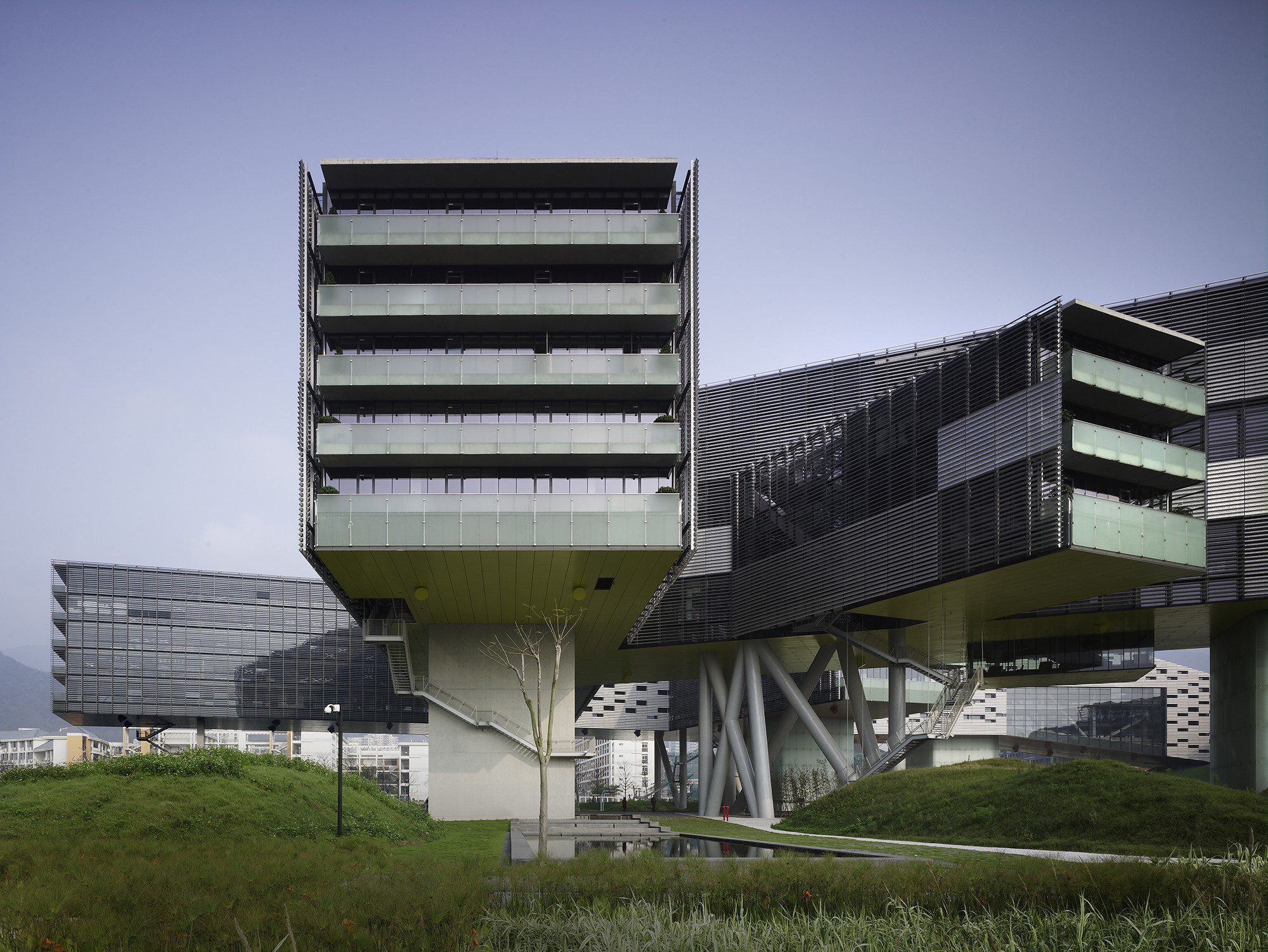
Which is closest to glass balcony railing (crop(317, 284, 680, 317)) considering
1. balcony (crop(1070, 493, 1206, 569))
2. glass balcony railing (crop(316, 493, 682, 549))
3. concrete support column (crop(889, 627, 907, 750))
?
glass balcony railing (crop(316, 493, 682, 549))

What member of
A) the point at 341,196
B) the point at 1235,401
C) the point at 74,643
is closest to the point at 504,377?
the point at 341,196

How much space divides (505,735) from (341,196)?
2161cm

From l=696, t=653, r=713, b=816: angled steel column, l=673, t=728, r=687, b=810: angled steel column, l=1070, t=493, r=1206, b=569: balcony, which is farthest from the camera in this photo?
l=673, t=728, r=687, b=810: angled steel column

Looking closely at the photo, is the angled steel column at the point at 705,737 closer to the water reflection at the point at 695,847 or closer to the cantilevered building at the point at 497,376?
the cantilevered building at the point at 497,376

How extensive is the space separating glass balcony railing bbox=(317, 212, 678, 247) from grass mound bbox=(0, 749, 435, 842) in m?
17.4

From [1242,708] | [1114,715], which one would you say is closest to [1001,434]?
[1242,708]

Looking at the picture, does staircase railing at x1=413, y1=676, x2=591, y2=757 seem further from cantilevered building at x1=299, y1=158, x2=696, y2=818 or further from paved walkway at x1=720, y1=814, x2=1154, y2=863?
paved walkway at x1=720, y1=814, x2=1154, y2=863

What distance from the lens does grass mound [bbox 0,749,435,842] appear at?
79.7 feet

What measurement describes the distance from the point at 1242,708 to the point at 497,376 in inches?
1135

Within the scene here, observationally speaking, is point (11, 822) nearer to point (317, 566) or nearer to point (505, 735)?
point (317, 566)

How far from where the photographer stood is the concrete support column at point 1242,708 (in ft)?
129

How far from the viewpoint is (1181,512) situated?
35.5 meters

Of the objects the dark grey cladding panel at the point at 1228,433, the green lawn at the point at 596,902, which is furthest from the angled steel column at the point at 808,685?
A: the green lawn at the point at 596,902

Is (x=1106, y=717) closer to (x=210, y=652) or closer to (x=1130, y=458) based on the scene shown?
(x=1130, y=458)
